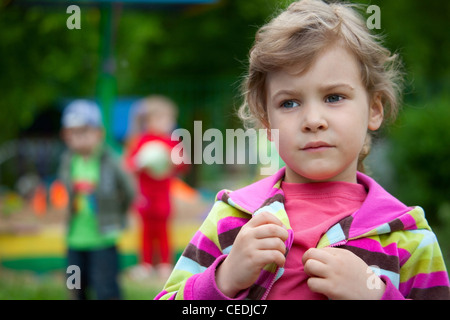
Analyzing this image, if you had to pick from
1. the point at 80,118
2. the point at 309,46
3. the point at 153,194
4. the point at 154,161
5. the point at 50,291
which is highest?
the point at 80,118

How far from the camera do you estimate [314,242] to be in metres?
1.77

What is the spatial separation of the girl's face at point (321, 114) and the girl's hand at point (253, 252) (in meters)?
0.22

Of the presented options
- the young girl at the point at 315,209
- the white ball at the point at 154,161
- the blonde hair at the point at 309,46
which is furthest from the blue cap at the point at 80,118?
the young girl at the point at 315,209

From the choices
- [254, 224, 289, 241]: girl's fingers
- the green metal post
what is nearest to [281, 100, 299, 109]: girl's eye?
[254, 224, 289, 241]: girl's fingers

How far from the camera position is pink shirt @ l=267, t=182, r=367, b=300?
A: 1.74 meters

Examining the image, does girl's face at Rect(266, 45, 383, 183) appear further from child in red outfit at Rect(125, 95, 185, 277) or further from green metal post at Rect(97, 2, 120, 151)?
green metal post at Rect(97, 2, 120, 151)

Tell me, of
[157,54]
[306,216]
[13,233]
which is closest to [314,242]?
[306,216]

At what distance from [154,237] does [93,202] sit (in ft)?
6.30

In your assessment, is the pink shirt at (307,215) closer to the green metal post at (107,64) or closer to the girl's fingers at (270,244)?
the girl's fingers at (270,244)

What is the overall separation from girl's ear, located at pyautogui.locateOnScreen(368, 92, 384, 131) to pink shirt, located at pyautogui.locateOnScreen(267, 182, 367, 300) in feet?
0.64

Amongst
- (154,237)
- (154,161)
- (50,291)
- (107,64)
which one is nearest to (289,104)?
(50,291)

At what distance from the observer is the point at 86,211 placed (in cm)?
567

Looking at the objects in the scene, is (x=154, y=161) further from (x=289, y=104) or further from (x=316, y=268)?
(x=316, y=268)

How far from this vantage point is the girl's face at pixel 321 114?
5.86 ft
